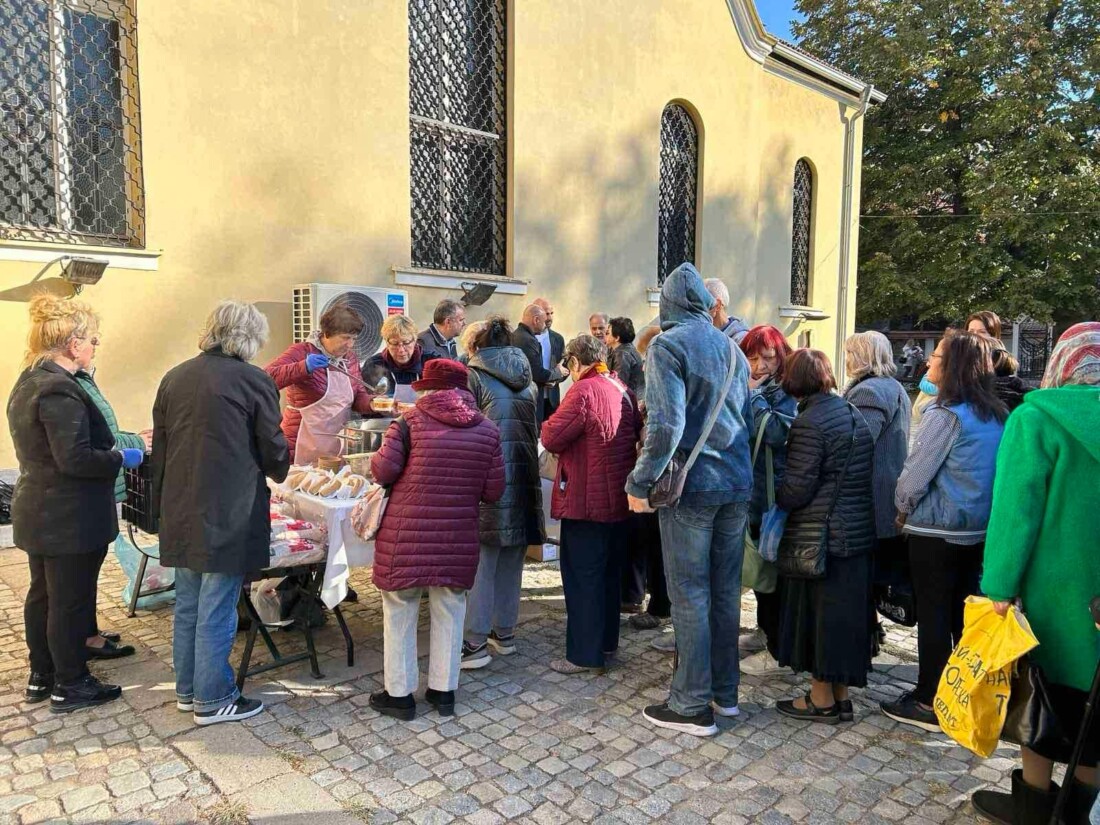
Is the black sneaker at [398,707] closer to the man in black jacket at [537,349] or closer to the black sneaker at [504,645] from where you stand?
the black sneaker at [504,645]

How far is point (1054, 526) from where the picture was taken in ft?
8.07

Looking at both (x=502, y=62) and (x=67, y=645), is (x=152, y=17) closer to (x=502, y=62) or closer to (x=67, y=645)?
(x=502, y=62)

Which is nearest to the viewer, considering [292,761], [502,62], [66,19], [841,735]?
[292,761]

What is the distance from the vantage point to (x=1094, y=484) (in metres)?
2.40

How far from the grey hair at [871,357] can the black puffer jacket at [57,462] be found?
3584mm

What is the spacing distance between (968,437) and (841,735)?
1.44m

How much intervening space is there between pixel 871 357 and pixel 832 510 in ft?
3.16

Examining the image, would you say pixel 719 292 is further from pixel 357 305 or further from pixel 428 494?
pixel 357 305

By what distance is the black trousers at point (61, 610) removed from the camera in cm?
341

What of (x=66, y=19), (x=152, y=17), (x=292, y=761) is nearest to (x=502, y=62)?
(x=152, y=17)

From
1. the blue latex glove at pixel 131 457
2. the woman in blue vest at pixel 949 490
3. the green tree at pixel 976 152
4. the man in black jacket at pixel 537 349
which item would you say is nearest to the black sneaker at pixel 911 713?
the woman in blue vest at pixel 949 490

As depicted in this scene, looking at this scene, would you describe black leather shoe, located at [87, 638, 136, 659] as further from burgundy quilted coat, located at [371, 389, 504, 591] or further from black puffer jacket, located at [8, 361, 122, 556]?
burgundy quilted coat, located at [371, 389, 504, 591]

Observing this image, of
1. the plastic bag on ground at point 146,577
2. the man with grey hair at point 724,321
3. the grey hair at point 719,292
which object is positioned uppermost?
the grey hair at point 719,292

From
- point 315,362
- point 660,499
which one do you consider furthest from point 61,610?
point 660,499
